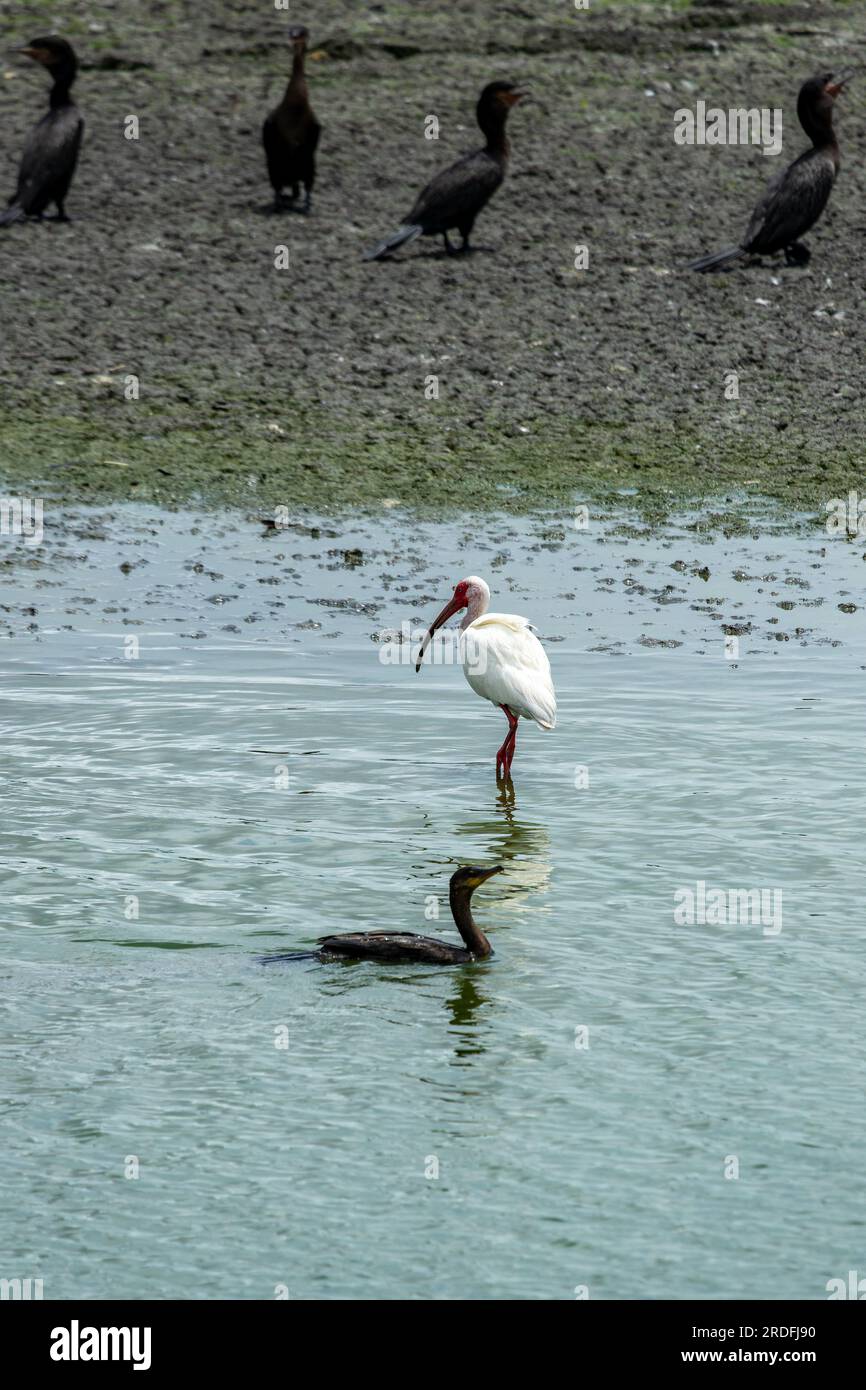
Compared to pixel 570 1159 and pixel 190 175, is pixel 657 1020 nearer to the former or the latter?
pixel 570 1159

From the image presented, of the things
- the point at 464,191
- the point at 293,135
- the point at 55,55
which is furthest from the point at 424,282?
the point at 55,55

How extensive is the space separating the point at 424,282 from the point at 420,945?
11.2 m

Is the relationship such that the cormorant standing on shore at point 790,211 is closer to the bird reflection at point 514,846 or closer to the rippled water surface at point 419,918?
the rippled water surface at point 419,918

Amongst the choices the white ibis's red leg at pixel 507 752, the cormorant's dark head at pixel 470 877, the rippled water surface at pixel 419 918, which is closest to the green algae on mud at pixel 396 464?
the rippled water surface at pixel 419 918

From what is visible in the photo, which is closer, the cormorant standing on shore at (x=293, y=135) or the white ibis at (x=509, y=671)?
the white ibis at (x=509, y=671)

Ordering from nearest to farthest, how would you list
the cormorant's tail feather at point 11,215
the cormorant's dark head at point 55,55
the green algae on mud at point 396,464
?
the green algae on mud at point 396,464, the cormorant's tail feather at point 11,215, the cormorant's dark head at point 55,55

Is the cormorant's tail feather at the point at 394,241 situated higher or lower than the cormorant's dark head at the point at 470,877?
higher

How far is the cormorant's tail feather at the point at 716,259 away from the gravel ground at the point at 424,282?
0.17 metres

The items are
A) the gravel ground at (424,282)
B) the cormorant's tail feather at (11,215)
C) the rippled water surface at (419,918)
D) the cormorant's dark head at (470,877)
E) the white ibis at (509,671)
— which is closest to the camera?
the rippled water surface at (419,918)

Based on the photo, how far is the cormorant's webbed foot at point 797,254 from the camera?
18609 millimetres

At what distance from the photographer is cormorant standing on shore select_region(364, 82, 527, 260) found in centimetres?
1852

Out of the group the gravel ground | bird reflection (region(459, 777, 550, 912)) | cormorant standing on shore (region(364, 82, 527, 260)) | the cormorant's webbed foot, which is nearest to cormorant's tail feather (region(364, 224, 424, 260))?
cormorant standing on shore (region(364, 82, 527, 260))

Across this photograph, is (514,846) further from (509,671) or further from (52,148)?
(52,148)
